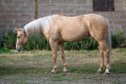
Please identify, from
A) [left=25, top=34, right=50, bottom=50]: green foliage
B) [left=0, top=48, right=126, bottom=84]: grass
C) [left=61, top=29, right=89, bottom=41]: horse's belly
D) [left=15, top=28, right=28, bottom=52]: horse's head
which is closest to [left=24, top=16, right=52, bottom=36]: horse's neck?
[left=15, top=28, right=28, bottom=52]: horse's head

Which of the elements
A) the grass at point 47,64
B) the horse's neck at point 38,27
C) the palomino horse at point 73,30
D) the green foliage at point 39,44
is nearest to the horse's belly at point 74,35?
the palomino horse at point 73,30

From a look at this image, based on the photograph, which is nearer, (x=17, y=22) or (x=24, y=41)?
(x=24, y=41)

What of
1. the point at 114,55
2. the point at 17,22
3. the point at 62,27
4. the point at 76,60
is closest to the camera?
the point at 62,27

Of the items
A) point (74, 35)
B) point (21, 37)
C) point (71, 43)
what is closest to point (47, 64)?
point (21, 37)

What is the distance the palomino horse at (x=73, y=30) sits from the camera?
10.4m

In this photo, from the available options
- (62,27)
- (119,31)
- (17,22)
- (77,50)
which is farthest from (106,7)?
(62,27)

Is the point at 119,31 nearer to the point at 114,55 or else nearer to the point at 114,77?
the point at 114,55

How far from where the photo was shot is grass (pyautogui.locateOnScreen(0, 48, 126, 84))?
34.2 feet

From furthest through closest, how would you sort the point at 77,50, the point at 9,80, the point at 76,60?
the point at 77,50 < the point at 76,60 < the point at 9,80

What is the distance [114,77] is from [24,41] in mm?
2459

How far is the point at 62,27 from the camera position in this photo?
10742 mm

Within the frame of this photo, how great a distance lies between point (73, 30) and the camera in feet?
34.9

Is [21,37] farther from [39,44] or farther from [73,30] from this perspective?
[39,44]

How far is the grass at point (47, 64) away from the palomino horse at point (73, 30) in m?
0.48
